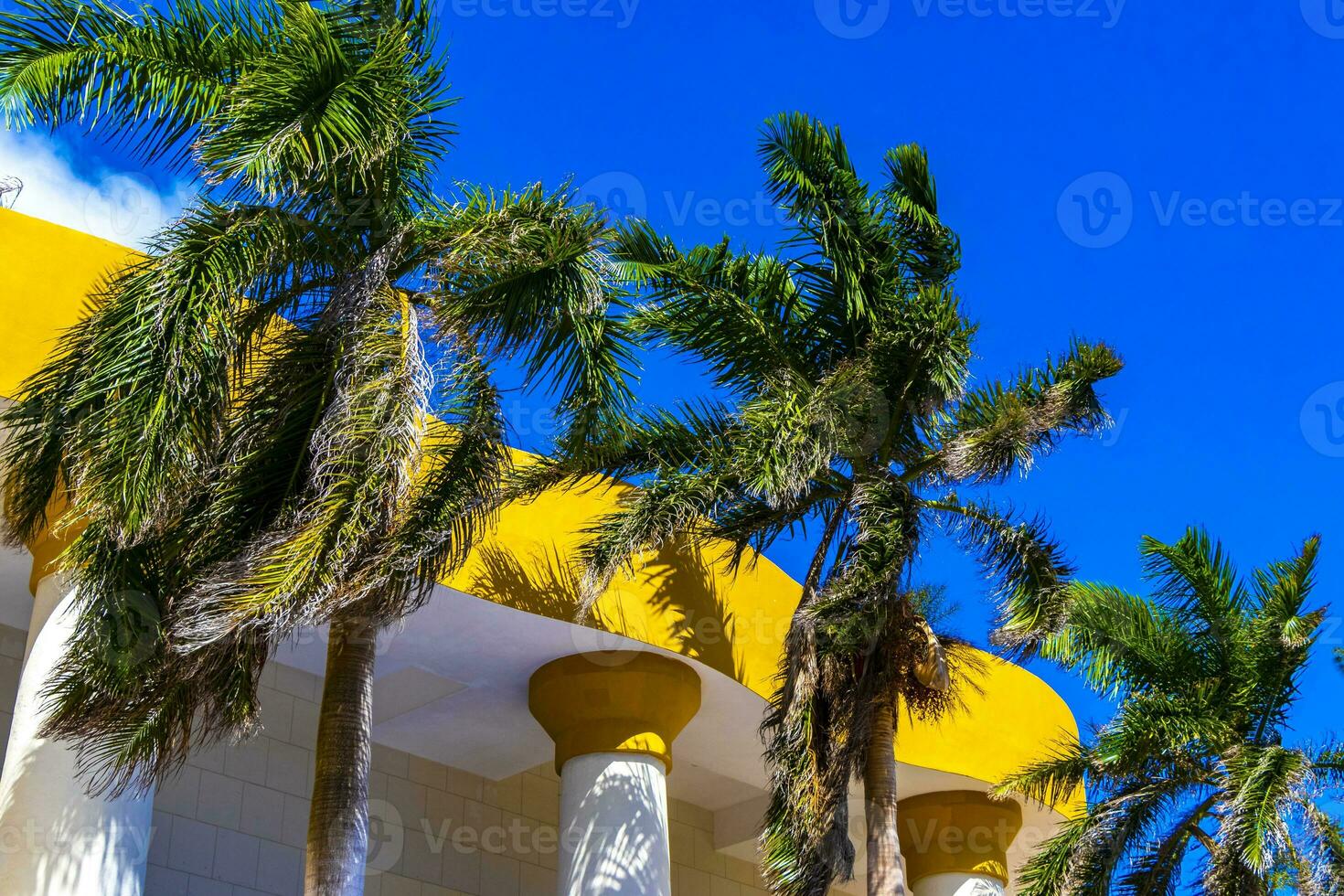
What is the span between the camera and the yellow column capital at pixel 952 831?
58.2 feet

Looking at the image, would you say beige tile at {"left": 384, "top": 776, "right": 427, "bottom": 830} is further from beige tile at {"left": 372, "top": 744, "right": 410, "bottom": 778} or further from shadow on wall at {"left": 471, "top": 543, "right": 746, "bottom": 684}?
shadow on wall at {"left": 471, "top": 543, "right": 746, "bottom": 684}

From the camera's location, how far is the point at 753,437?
41.0ft

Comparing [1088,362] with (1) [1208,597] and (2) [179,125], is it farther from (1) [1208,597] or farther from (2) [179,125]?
(2) [179,125]

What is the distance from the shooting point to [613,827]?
45.4 feet

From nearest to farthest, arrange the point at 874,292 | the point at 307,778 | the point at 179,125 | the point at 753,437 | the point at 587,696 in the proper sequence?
the point at 179,125, the point at 753,437, the point at 874,292, the point at 587,696, the point at 307,778

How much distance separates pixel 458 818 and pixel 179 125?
9449 millimetres

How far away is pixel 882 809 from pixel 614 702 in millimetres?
2777

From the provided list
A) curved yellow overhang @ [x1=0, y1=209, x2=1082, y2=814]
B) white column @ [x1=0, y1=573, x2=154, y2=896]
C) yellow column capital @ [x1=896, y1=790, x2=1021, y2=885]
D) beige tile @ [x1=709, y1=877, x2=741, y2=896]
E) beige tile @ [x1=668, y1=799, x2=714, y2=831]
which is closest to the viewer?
white column @ [x1=0, y1=573, x2=154, y2=896]

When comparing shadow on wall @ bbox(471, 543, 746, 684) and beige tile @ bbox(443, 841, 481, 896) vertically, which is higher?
shadow on wall @ bbox(471, 543, 746, 684)

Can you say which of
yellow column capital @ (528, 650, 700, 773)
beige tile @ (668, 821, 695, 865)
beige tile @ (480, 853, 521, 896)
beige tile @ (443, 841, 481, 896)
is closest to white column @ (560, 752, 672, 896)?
yellow column capital @ (528, 650, 700, 773)

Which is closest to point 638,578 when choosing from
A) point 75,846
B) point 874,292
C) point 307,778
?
point 874,292

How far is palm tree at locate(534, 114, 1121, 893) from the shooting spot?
1233 centimetres

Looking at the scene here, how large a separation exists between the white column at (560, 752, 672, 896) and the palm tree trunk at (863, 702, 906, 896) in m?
2.02

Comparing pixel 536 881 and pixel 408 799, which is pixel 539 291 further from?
pixel 536 881
